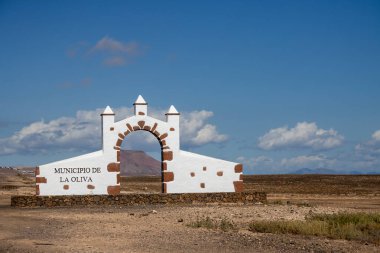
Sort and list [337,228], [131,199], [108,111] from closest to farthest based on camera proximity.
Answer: [337,228]
[131,199]
[108,111]

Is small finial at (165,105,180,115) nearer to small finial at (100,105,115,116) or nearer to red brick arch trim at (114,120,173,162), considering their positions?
red brick arch trim at (114,120,173,162)

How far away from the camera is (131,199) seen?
30.2 m

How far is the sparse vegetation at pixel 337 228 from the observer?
1727 cm

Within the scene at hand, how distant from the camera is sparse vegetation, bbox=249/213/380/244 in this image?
Answer: 1727cm

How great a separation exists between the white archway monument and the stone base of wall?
0.52 meters

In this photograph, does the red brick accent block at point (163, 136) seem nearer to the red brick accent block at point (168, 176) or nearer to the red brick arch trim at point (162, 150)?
the red brick arch trim at point (162, 150)

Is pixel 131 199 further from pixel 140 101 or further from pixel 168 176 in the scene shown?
pixel 140 101

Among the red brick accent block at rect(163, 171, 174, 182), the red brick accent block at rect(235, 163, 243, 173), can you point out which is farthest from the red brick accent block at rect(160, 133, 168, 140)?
the red brick accent block at rect(235, 163, 243, 173)

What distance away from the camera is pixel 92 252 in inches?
582

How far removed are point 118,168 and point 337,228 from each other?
14.6 meters

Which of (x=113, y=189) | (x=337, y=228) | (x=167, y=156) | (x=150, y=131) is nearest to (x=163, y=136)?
(x=150, y=131)

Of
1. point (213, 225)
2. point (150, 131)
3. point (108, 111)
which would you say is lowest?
point (213, 225)

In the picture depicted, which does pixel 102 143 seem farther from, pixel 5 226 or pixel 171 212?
pixel 5 226

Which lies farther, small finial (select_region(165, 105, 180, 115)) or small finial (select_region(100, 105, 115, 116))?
small finial (select_region(165, 105, 180, 115))
